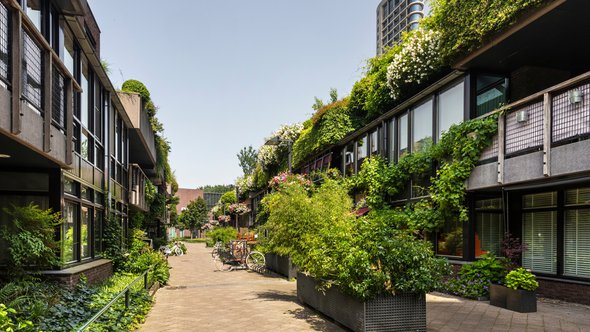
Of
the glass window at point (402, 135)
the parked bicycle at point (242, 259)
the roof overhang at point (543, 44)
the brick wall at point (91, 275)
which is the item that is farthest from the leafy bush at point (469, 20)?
the parked bicycle at point (242, 259)

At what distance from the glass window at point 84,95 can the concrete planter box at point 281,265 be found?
25.6ft

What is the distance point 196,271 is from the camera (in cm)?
2048

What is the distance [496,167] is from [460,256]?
300cm

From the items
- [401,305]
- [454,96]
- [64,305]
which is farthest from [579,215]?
[64,305]

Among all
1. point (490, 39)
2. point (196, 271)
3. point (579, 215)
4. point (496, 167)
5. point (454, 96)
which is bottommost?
point (196, 271)

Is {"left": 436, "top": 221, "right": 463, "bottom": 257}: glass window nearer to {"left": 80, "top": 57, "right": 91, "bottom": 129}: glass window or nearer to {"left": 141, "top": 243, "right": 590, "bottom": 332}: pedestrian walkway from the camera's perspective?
{"left": 141, "top": 243, "right": 590, "bottom": 332}: pedestrian walkway

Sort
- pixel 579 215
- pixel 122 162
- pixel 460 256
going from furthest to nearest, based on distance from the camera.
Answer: pixel 122 162 → pixel 460 256 → pixel 579 215

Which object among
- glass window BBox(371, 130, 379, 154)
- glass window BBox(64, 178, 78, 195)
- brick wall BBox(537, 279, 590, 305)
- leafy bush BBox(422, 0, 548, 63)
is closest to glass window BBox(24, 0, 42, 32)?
glass window BBox(64, 178, 78, 195)

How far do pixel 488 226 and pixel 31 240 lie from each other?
10.8m

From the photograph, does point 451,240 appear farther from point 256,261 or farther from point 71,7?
point 71,7

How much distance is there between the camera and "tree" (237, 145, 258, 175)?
89.1 metres

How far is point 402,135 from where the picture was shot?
16062mm

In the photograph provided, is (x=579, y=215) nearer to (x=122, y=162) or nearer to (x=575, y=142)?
(x=575, y=142)

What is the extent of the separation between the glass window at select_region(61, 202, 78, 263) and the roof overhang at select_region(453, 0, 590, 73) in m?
10.1
